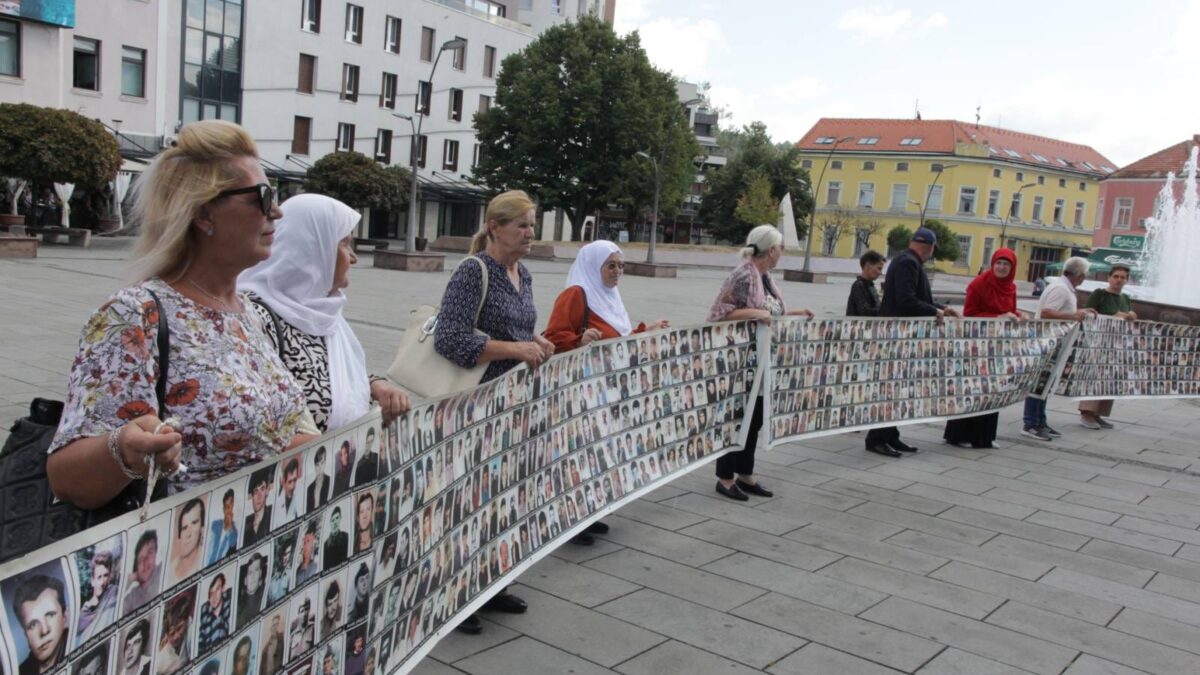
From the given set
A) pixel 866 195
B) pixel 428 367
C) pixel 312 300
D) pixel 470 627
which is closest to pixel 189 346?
pixel 312 300

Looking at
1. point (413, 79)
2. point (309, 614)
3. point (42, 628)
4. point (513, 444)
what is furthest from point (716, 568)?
point (413, 79)

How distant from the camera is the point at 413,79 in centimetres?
5262

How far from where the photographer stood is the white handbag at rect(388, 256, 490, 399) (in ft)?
13.5

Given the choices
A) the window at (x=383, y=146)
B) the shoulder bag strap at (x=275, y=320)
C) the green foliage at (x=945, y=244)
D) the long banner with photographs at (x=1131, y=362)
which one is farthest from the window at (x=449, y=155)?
the shoulder bag strap at (x=275, y=320)

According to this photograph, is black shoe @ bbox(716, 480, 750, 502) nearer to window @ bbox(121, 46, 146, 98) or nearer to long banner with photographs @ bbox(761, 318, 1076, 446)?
long banner with photographs @ bbox(761, 318, 1076, 446)

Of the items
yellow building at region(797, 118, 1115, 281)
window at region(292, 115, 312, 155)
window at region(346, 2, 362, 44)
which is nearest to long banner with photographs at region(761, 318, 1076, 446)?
window at region(292, 115, 312, 155)

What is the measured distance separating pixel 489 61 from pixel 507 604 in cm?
5589

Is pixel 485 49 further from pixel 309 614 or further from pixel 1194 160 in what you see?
pixel 309 614

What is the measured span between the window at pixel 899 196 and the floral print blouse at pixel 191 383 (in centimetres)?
8553

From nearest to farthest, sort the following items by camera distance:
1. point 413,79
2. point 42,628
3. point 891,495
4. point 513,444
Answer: point 42,628 < point 513,444 < point 891,495 < point 413,79

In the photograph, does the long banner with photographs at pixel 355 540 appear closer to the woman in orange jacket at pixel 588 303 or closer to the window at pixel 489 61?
the woman in orange jacket at pixel 588 303

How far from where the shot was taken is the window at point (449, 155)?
5538 centimetres

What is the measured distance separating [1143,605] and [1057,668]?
123 cm

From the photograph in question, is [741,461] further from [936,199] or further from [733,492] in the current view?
[936,199]
